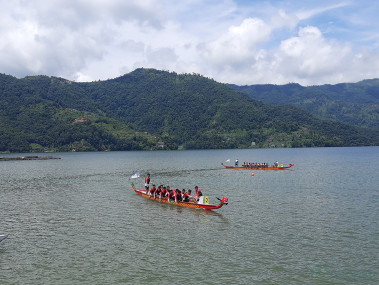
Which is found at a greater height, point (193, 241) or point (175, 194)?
point (175, 194)

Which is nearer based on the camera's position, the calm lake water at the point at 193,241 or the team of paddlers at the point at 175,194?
the calm lake water at the point at 193,241

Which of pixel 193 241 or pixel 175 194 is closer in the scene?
pixel 193 241

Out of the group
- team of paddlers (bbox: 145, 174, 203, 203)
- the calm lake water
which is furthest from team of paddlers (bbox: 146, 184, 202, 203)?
the calm lake water

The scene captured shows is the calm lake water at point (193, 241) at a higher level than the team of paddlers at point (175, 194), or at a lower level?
lower

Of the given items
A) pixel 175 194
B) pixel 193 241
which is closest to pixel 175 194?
pixel 175 194

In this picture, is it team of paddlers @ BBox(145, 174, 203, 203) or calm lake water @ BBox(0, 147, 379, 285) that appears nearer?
calm lake water @ BBox(0, 147, 379, 285)

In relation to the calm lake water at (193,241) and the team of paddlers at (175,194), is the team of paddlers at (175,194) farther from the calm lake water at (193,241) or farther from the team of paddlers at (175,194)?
the calm lake water at (193,241)

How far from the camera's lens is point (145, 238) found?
1188 inches

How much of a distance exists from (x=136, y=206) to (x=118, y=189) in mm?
18531

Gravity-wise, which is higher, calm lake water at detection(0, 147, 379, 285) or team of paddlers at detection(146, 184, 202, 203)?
team of paddlers at detection(146, 184, 202, 203)

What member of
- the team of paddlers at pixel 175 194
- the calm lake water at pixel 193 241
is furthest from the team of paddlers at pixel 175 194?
the calm lake water at pixel 193 241

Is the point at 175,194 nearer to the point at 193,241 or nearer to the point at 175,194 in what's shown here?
the point at 175,194

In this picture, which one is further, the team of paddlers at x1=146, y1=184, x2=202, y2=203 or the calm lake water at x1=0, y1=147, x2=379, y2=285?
the team of paddlers at x1=146, y1=184, x2=202, y2=203

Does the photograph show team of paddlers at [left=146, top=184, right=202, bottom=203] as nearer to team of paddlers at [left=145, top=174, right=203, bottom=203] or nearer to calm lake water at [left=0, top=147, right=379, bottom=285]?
team of paddlers at [left=145, top=174, right=203, bottom=203]
